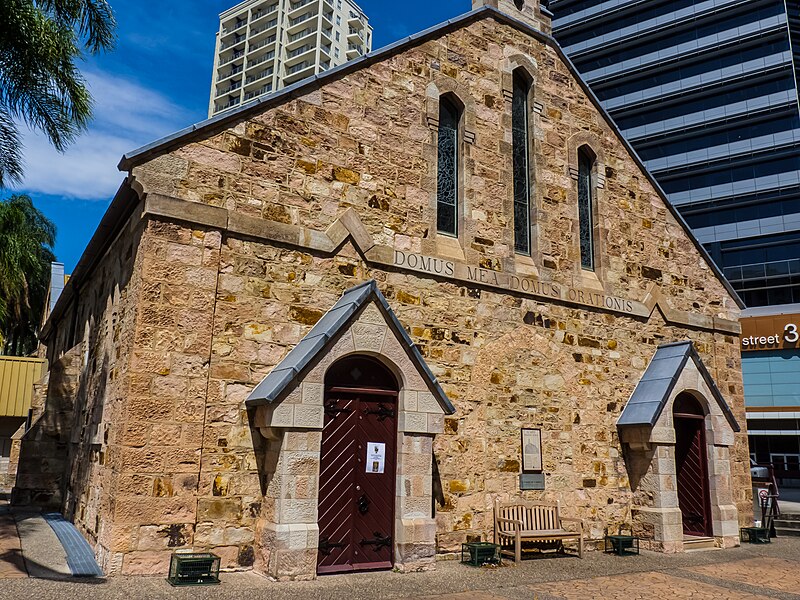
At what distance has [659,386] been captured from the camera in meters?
11.8

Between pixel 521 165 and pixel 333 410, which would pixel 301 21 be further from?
pixel 333 410

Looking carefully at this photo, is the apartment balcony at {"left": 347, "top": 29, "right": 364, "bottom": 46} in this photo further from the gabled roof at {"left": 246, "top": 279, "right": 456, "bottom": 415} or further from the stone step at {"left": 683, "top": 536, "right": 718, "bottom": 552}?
the gabled roof at {"left": 246, "top": 279, "right": 456, "bottom": 415}

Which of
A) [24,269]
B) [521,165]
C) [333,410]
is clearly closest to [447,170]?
[521,165]

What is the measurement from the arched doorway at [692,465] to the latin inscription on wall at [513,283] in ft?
6.14

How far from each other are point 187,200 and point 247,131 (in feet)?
4.13

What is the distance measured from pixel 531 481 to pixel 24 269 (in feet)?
82.2

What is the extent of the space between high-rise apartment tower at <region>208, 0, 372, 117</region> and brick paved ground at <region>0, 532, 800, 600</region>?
64.3 metres

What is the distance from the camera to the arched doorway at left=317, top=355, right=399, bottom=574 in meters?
8.20

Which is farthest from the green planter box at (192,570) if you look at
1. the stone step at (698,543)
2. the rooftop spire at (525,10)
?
the rooftop spire at (525,10)

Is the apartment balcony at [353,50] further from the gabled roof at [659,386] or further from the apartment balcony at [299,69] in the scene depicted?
the gabled roof at [659,386]

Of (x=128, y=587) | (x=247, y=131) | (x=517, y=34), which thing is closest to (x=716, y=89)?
(x=517, y=34)

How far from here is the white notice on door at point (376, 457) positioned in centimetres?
854

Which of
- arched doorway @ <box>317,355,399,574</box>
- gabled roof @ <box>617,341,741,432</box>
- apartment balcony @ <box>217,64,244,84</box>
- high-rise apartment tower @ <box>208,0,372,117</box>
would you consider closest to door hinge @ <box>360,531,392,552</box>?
arched doorway @ <box>317,355,399,574</box>

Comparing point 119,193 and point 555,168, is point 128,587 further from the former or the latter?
point 555,168
